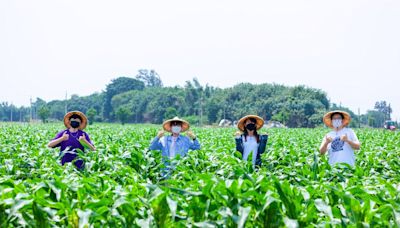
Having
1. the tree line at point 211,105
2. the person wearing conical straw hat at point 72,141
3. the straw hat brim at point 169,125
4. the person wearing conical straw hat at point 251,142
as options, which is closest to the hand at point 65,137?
the person wearing conical straw hat at point 72,141

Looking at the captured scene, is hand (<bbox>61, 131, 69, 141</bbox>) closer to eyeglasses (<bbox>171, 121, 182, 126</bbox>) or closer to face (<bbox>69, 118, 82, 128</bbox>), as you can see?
face (<bbox>69, 118, 82, 128</bbox>)

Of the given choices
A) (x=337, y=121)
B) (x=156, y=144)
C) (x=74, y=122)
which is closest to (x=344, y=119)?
(x=337, y=121)

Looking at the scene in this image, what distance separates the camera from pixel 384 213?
9.74ft

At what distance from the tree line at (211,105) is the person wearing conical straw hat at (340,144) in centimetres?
5729

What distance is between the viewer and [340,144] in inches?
259

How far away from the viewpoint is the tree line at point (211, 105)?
7006cm

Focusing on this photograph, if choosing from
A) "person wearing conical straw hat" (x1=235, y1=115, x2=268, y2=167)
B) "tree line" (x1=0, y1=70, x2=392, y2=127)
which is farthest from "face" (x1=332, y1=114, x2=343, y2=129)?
"tree line" (x1=0, y1=70, x2=392, y2=127)

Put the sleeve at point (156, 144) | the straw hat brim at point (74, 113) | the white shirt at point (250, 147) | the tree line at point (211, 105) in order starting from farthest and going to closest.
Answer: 1. the tree line at point (211, 105)
2. the straw hat brim at point (74, 113)
3. the white shirt at point (250, 147)
4. the sleeve at point (156, 144)

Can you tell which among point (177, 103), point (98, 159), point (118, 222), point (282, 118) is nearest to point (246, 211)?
point (118, 222)

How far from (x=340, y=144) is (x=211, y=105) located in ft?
241

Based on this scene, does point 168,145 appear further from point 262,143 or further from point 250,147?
point 262,143

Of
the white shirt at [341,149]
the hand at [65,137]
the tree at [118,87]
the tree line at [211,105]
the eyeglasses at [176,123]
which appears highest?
the tree at [118,87]

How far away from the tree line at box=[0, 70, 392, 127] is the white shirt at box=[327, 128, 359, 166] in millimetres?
57379

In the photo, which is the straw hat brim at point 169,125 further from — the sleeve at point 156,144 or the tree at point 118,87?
the tree at point 118,87
